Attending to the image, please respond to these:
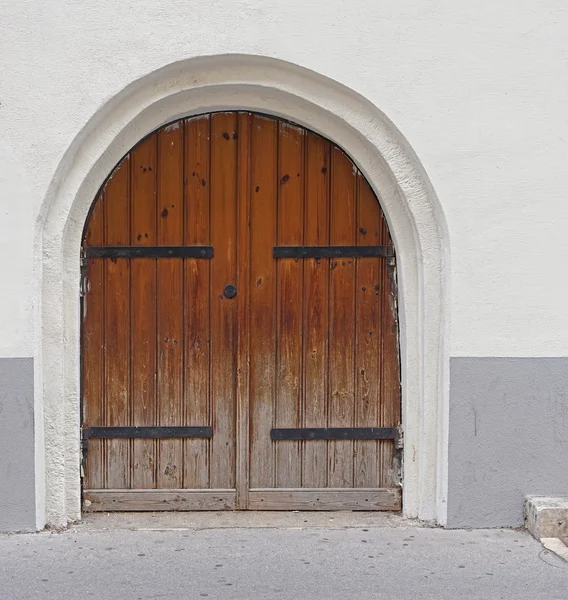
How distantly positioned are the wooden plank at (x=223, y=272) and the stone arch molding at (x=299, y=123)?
22cm

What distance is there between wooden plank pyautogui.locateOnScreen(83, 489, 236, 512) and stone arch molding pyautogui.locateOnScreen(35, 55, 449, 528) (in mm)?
139

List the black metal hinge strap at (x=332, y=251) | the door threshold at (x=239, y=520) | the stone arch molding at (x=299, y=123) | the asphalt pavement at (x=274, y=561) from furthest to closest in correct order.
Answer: the black metal hinge strap at (x=332, y=251) → the door threshold at (x=239, y=520) → the stone arch molding at (x=299, y=123) → the asphalt pavement at (x=274, y=561)

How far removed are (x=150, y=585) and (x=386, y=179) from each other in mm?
2513

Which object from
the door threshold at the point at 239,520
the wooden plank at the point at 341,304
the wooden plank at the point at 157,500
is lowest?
the door threshold at the point at 239,520

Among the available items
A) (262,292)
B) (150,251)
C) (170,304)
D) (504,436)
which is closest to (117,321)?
(170,304)

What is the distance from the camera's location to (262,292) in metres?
4.79

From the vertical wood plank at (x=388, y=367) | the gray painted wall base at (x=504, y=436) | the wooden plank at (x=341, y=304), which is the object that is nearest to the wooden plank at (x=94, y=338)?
the wooden plank at (x=341, y=304)

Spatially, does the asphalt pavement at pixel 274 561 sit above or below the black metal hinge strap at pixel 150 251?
below

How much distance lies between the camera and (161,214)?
4.75m

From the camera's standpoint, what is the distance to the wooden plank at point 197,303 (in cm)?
475

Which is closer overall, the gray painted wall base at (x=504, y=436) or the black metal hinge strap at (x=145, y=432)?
the gray painted wall base at (x=504, y=436)

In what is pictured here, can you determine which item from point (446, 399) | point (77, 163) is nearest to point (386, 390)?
point (446, 399)

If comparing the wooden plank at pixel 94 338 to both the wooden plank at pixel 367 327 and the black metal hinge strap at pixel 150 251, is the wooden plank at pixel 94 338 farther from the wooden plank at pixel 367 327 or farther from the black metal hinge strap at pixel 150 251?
the wooden plank at pixel 367 327

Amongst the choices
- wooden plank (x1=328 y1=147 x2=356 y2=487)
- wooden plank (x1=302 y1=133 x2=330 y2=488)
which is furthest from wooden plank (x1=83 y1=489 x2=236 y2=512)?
wooden plank (x1=328 y1=147 x2=356 y2=487)
